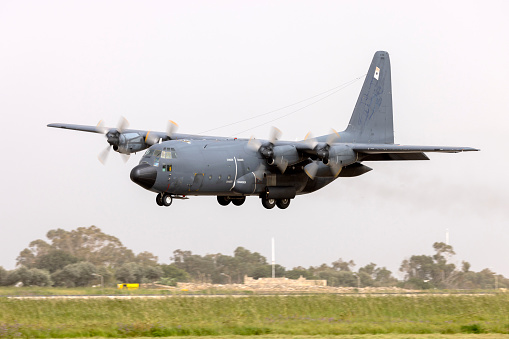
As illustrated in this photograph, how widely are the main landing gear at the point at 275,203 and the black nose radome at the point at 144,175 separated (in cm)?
765

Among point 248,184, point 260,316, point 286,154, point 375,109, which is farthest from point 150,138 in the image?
point 260,316

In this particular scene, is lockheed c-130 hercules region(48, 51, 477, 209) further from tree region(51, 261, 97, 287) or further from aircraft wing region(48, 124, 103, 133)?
tree region(51, 261, 97, 287)

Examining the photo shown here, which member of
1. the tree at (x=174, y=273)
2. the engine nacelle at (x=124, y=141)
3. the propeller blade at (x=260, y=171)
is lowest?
the tree at (x=174, y=273)

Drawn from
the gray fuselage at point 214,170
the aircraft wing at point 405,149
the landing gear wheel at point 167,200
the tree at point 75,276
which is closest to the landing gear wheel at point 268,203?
the gray fuselage at point 214,170

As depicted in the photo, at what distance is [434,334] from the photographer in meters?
26.8

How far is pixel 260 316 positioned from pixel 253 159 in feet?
41.1

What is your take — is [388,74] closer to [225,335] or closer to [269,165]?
[269,165]

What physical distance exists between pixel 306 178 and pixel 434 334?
17.0m

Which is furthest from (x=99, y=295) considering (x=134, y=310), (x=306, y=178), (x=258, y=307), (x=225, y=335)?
(x=306, y=178)

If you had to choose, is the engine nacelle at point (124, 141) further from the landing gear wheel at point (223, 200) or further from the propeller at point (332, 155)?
the propeller at point (332, 155)

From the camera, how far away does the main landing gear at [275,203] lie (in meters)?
42.1

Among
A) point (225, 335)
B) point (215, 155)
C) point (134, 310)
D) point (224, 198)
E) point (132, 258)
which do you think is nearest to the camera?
point (225, 335)

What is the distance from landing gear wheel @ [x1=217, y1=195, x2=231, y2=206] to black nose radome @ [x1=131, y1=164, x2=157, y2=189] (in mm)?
6545

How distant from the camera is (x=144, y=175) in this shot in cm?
3594
